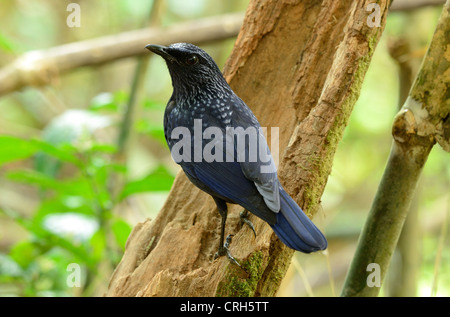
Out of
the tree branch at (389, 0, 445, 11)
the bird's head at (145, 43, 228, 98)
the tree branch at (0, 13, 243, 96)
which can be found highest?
the tree branch at (389, 0, 445, 11)

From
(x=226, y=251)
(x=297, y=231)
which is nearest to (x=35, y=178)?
(x=226, y=251)

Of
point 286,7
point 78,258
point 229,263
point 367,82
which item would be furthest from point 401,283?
point 367,82

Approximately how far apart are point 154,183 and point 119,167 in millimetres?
221

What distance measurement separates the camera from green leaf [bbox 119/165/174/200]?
305 cm

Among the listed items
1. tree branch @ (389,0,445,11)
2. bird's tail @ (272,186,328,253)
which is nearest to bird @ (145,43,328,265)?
bird's tail @ (272,186,328,253)

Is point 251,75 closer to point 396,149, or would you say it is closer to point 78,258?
point 396,149

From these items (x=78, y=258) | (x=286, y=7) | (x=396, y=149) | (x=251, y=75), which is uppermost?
(x=286, y=7)

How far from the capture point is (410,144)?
7.33 feet

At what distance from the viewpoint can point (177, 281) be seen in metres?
2.25

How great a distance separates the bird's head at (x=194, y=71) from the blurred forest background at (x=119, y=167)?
61 centimetres

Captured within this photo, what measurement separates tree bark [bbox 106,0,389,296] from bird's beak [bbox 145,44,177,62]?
1.28 feet

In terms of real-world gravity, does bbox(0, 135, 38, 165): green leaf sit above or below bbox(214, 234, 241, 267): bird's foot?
above

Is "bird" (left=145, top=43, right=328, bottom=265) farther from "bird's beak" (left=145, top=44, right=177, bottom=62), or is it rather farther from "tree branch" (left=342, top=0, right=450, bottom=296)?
"tree branch" (left=342, top=0, right=450, bottom=296)

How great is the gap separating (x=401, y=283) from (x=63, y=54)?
2813 mm
